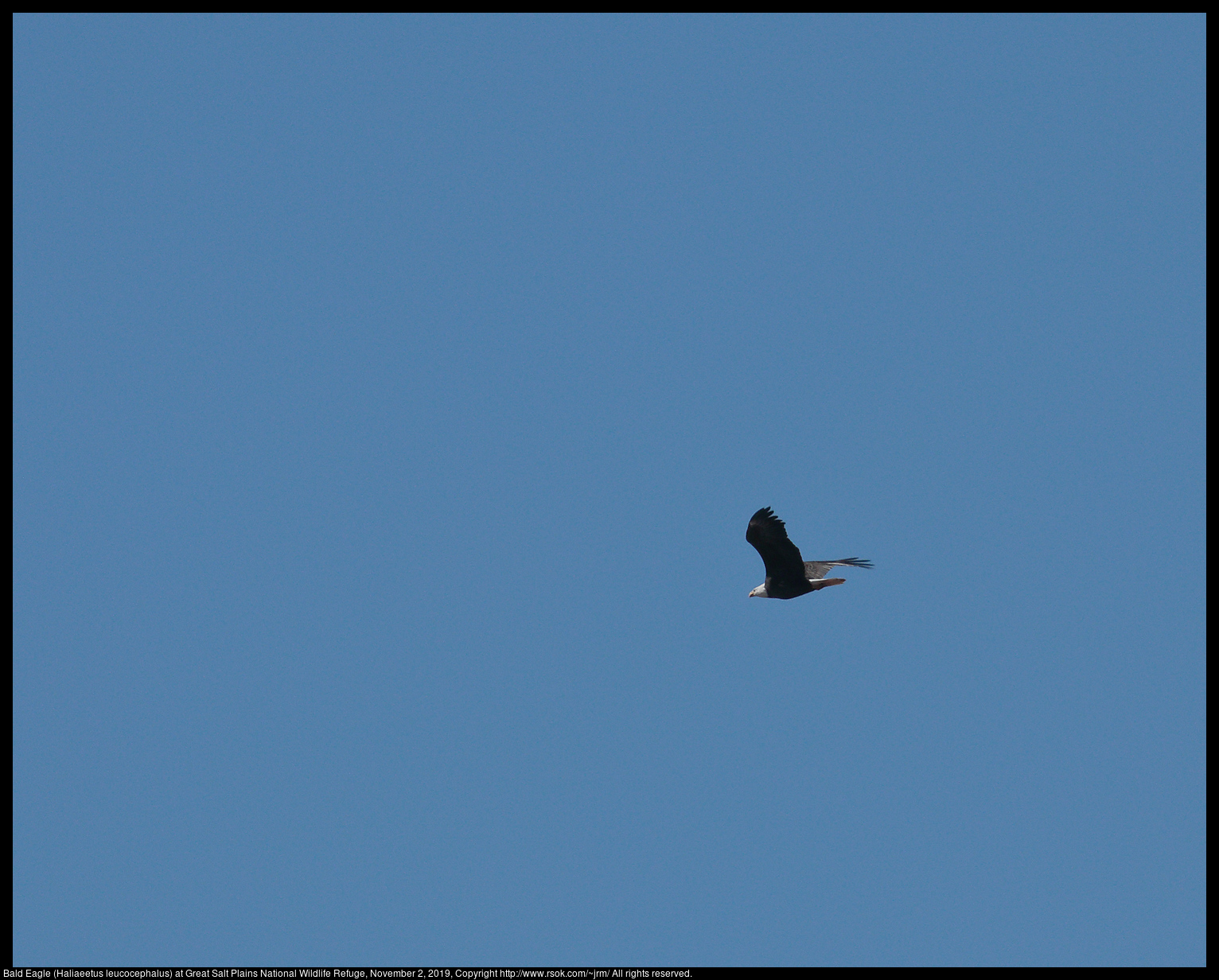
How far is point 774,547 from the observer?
1118 inches

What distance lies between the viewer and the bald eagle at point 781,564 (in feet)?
→ 91.7

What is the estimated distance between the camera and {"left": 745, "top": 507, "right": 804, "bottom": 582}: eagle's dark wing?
27.8 metres

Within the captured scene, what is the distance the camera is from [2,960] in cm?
2792

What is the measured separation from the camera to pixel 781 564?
29.0m

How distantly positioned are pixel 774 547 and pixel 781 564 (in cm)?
73

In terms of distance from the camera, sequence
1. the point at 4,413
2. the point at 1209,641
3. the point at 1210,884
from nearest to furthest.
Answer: the point at 4,413 < the point at 1210,884 < the point at 1209,641

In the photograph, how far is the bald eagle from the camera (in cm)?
2794

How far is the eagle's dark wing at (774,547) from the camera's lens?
2784 cm

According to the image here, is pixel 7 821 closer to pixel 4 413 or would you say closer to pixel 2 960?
pixel 2 960
